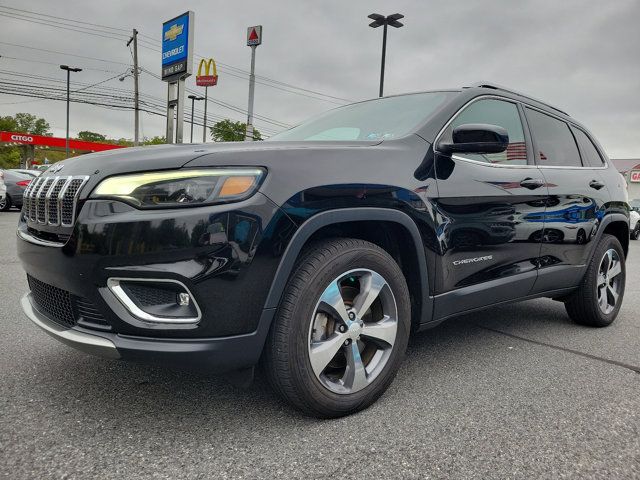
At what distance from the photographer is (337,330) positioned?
2205 millimetres

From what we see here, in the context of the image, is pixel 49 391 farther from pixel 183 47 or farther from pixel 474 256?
pixel 183 47

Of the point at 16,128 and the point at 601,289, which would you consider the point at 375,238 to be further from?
the point at 16,128

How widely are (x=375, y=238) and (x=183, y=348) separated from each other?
1.10 meters

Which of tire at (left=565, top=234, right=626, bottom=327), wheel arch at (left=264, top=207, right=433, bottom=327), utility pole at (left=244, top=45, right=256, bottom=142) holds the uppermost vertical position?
utility pole at (left=244, top=45, right=256, bottom=142)

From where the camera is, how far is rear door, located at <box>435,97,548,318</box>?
8.69ft

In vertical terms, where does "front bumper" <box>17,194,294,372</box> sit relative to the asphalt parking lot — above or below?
above

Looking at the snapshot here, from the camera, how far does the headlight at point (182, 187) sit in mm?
1891

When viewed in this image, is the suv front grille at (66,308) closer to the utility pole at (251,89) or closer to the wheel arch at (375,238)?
the wheel arch at (375,238)

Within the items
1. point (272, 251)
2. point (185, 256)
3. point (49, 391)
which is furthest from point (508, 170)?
point (49, 391)

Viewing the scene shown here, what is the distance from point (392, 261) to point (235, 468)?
111cm

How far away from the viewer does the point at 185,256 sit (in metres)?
1.84

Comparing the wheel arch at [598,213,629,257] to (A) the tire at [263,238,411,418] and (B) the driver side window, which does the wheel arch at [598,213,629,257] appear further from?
(A) the tire at [263,238,411,418]

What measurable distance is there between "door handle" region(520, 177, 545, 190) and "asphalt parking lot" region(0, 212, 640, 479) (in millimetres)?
1085

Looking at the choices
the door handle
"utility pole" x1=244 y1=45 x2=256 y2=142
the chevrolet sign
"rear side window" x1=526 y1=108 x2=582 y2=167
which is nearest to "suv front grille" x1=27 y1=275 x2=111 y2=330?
the door handle
